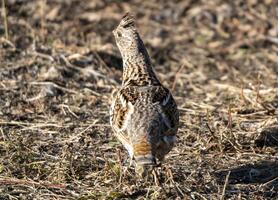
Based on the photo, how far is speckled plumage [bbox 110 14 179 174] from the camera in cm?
559

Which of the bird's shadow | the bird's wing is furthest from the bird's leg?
the bird's shadow

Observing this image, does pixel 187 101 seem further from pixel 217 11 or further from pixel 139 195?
pixel 217 11

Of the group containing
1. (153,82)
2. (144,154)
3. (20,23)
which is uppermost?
(20,23)

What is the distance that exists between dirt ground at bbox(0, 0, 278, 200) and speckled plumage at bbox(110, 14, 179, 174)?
1.05 feet

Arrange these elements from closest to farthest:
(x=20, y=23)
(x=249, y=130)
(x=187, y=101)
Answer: (x=249, y=130)
(x=187, y=101)
(x=20, y=23)

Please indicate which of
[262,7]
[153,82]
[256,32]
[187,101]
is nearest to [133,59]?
[153,82]

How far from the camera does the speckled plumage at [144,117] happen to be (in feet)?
18.4

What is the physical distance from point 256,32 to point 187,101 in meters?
3.33

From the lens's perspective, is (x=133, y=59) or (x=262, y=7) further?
(x=262, y=7)

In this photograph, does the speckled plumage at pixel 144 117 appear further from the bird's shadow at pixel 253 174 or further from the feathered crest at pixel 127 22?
the bird's shadow at pixel 253 174

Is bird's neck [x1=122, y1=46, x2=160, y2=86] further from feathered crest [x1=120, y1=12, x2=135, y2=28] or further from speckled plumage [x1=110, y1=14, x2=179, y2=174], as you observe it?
feathered crest [x1=120, y1=12, x2=135, y2=28]

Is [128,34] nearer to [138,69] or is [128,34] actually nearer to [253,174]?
[138,69]

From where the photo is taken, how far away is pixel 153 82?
249 inches

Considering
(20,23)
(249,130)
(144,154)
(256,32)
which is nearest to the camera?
(144,154)
